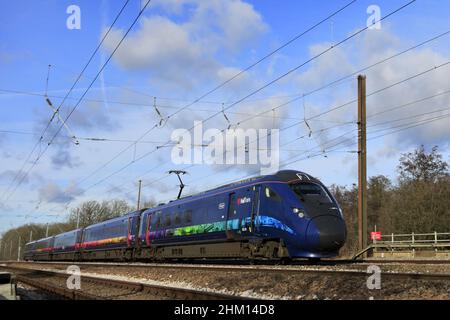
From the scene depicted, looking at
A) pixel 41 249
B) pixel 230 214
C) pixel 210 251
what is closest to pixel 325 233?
pixel 230 214

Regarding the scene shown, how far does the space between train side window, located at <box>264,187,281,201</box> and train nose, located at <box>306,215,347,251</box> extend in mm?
1583

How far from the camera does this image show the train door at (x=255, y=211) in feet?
55.9

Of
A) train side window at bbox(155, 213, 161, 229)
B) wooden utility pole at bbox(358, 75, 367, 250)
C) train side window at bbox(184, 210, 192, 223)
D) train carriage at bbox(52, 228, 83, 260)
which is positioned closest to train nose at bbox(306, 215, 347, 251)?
train side window at bbox(184, 210, 192, 223)

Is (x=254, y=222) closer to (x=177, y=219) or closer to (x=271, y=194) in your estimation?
(x=271, y=194)

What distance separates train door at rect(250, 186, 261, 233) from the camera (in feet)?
55.9

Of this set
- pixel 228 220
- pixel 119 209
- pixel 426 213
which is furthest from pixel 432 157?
pixel 119 209

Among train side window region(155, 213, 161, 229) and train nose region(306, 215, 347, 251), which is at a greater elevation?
train side window region(155, 213, 161, 229)

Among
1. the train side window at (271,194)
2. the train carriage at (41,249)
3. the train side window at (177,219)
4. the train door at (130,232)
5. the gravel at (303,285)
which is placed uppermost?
the train side window at (271,194)

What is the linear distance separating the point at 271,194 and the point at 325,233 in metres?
2.40

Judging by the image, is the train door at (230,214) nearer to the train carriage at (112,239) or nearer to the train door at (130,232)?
the train carriage at (112,239)

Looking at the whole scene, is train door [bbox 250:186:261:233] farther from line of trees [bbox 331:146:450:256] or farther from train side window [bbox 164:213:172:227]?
line of trees [bbox 331:146:450:256]

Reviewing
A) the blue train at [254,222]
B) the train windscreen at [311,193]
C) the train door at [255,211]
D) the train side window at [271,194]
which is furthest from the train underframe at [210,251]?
the train windscreen at [311,193]
